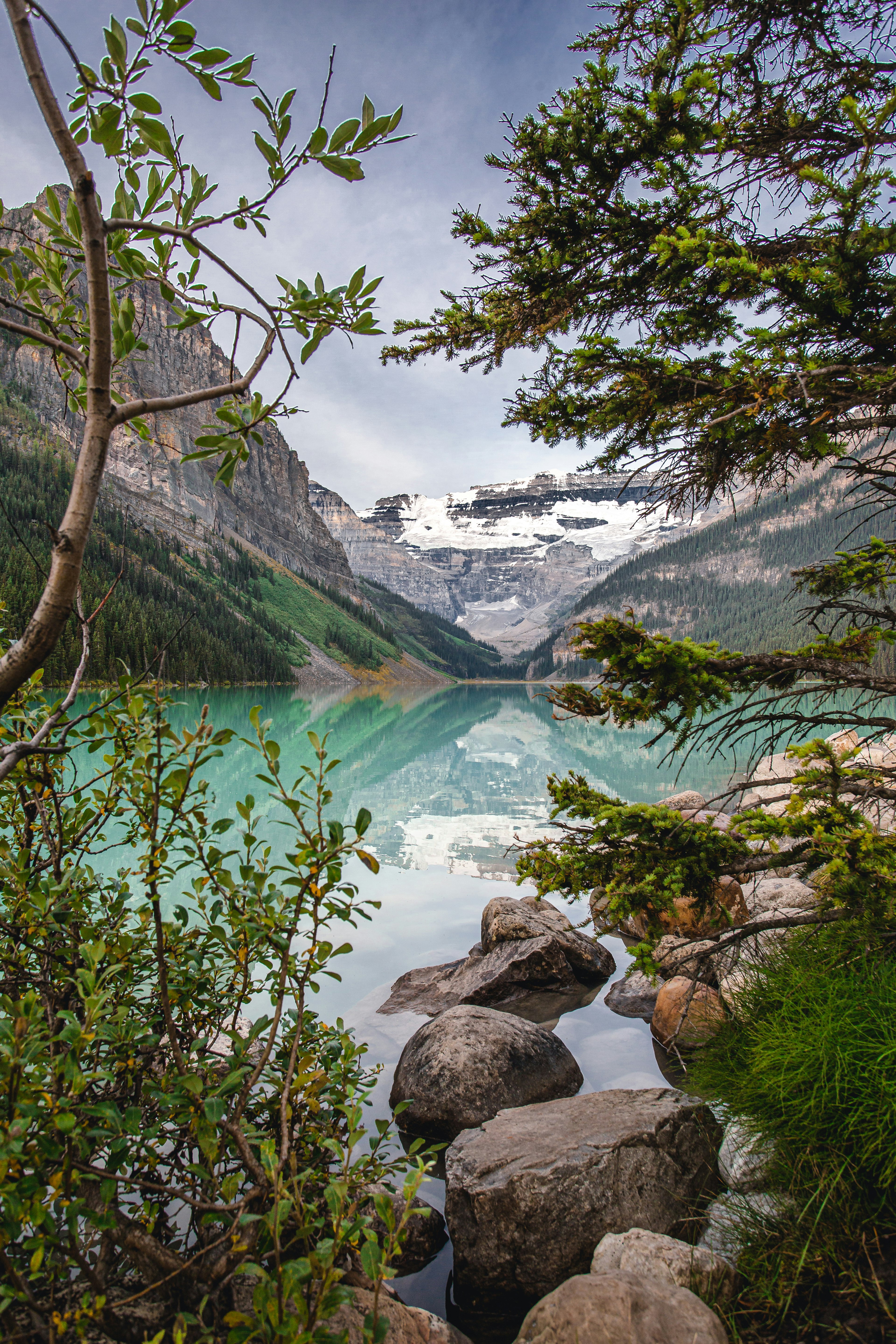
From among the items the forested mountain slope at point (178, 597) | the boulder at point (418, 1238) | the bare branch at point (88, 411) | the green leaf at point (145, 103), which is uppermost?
the forested mountain slope at point (178, 597)

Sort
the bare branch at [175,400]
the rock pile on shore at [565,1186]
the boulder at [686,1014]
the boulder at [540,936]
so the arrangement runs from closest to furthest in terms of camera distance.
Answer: the bare branch at [175,400]
the rock pile on shore at [565,1186]
the boulder at [686,1014]
the boulder at [540,936]

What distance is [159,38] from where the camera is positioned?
3.93ft

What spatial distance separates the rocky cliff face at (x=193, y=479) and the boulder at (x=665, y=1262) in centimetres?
6540

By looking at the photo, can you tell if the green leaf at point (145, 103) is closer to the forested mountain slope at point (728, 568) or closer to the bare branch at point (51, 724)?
the bare branch at point (51, 724)

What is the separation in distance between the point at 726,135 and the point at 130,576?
86.9m

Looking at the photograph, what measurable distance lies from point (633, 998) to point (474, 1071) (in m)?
2.89

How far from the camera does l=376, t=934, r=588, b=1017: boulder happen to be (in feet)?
21.8

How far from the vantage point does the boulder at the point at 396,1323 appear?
6.79ft

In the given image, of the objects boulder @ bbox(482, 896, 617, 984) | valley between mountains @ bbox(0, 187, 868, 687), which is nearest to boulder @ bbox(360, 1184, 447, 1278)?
boulder @ bbox(482, 896, 617, 984)

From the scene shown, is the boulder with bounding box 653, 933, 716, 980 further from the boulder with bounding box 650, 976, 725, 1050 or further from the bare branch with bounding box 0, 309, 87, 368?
the bare branch with bounding box 0, 309, 87, 368

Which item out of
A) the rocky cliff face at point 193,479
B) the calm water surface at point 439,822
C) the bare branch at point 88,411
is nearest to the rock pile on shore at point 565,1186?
the calm water surface at point 439,822

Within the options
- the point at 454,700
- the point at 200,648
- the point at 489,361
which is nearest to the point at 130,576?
the point at 200,648

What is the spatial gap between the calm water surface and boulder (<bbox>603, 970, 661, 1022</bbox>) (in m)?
0.15

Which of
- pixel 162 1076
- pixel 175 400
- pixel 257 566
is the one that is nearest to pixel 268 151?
pixel 175 400
